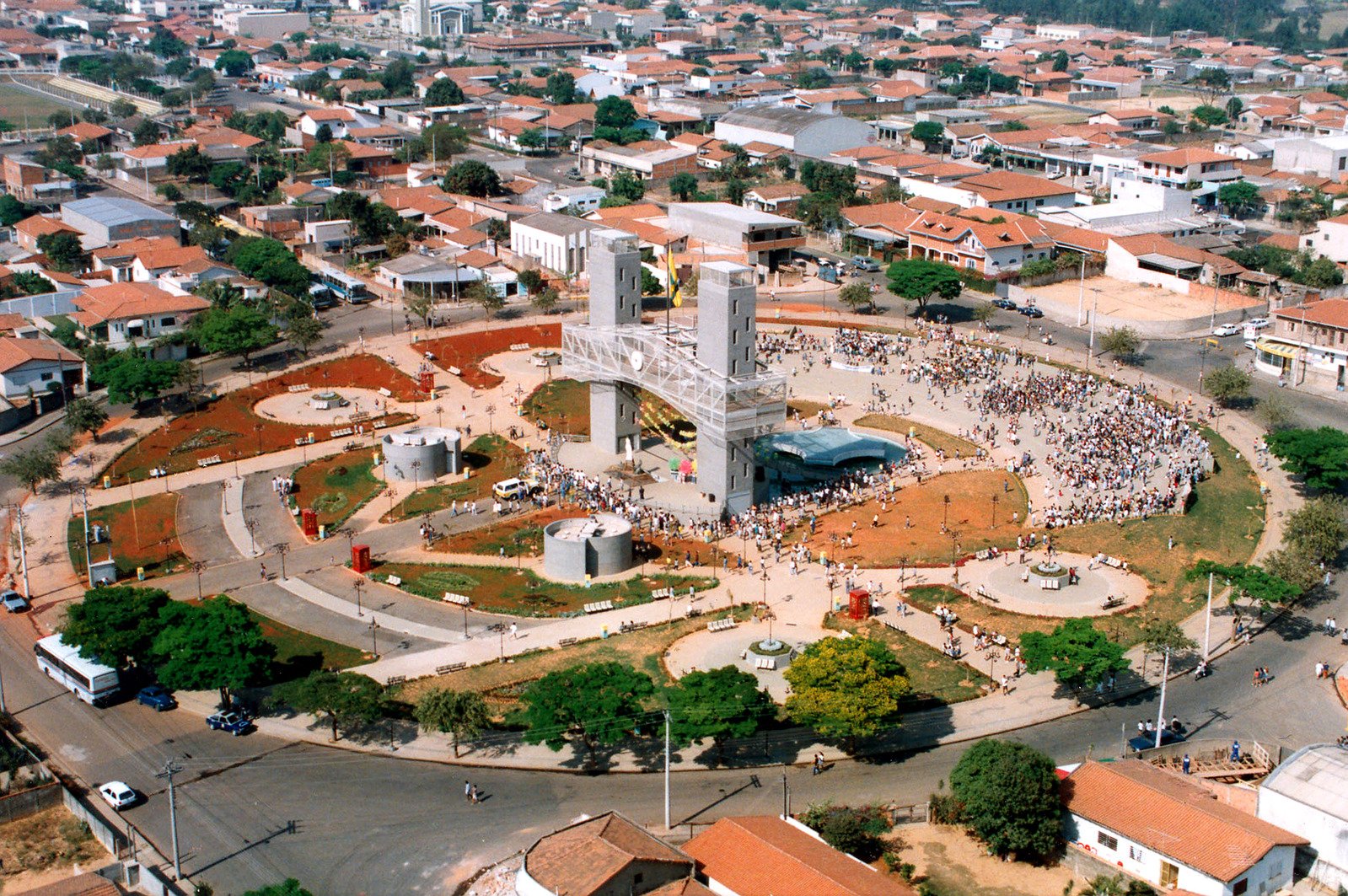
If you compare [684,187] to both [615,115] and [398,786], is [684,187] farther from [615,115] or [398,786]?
[398,786]

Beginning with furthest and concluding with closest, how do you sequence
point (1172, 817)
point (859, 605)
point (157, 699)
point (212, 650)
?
point (859, 605) → point (157, 699) → point (212, 650) → point (1172, 817)

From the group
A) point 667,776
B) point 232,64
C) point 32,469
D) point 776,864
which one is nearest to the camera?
point 776,864

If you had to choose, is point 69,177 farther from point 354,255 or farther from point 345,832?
point 345,832

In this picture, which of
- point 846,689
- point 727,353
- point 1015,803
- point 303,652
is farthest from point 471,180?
point 1015,803

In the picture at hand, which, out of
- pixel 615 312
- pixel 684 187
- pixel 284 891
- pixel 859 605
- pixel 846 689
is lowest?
pixel 859 605

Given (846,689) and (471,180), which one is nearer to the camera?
(846,689)

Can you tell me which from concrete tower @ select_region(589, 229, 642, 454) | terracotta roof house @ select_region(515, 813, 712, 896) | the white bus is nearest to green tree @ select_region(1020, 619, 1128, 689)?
terracotta roof house @ select_region(515, 813, 712, 896)
